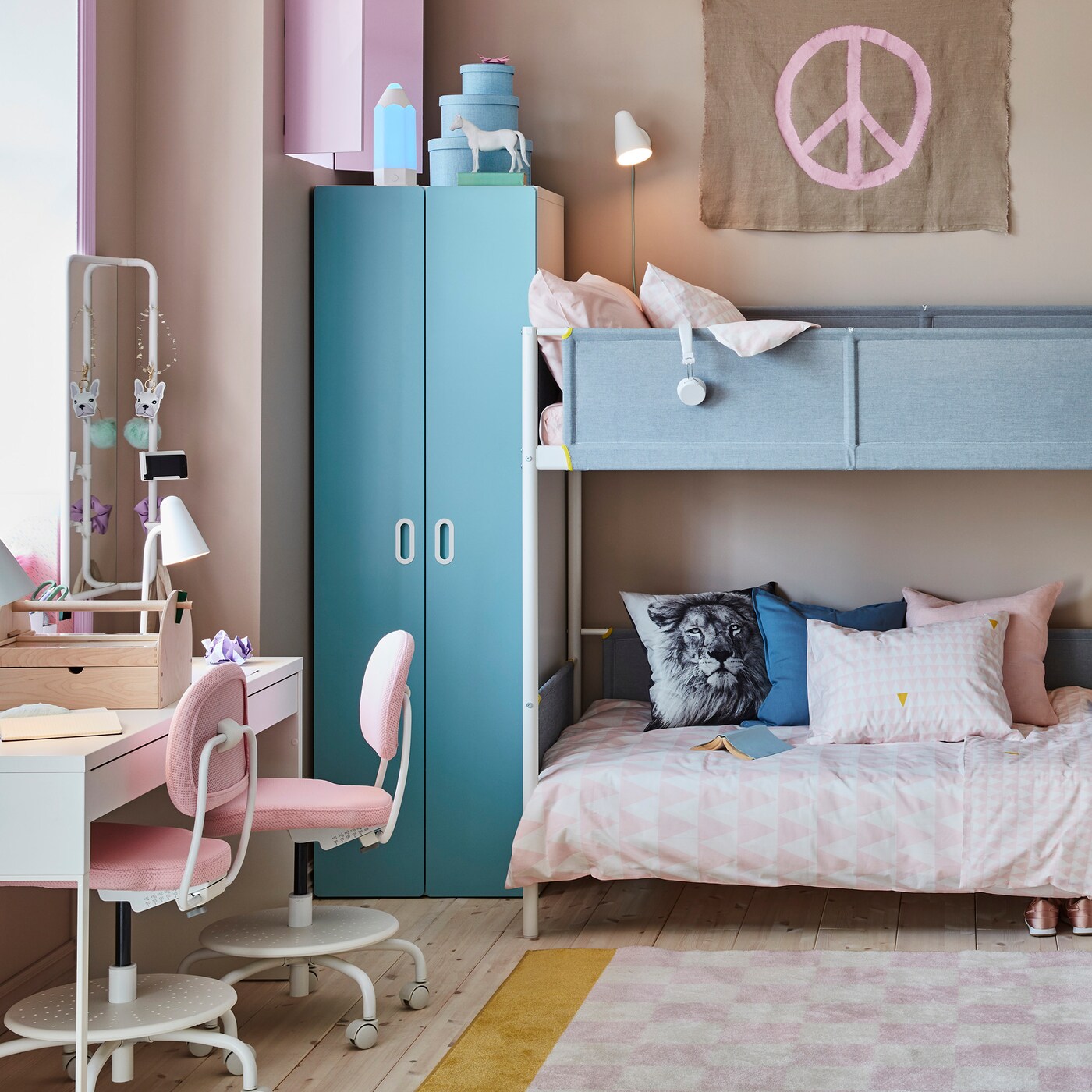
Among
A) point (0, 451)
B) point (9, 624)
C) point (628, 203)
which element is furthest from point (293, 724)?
point (628, 203)

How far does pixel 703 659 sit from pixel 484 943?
1017 mm

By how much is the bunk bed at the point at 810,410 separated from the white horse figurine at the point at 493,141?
0.72 meters

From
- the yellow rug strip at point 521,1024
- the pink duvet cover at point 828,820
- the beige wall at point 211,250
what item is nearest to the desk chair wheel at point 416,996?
the yellow rug strip at point 521,1024

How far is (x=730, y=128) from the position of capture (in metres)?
3.89

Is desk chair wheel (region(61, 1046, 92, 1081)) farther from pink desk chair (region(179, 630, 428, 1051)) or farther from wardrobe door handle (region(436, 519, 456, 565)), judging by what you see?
wardrobe door handle (region(436, 519, 456, 565))

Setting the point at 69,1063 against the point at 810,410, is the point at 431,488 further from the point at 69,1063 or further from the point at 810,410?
the point at 69,1063

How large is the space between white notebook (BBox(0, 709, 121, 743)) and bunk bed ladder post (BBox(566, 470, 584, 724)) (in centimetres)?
188

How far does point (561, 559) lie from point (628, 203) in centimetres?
112

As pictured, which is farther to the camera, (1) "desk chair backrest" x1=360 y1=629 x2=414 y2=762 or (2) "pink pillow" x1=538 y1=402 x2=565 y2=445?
(2) "pink pillow" x1=538 y1=402 x2=565 y2=445

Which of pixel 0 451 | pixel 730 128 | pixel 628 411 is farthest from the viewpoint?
pixel 730 128

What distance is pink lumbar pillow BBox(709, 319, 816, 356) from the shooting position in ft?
9.65

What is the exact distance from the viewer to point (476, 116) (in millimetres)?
3604

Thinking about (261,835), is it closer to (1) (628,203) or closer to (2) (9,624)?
(2) (9,624)

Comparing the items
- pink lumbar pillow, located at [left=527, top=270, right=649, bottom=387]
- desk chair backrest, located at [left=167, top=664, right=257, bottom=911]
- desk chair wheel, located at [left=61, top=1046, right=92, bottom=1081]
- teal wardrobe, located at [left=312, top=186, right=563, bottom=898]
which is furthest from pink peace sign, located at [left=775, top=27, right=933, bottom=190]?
desk chair wheel, located at [left=61, top=1046, right=92, bottom=1081]
